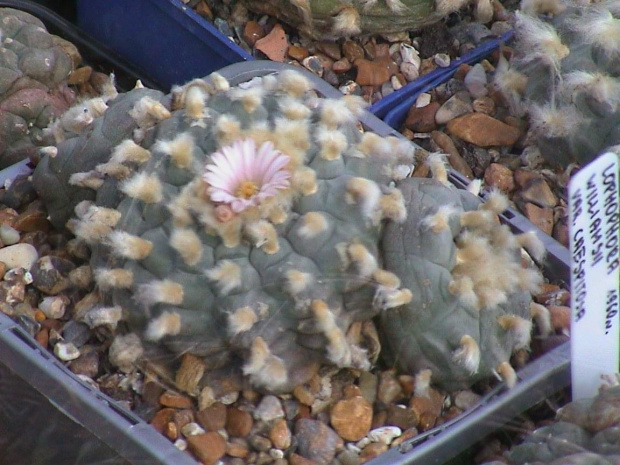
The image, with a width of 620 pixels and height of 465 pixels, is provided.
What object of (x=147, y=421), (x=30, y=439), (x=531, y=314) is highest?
(x=531, y=314)

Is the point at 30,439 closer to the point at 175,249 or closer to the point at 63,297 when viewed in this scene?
the point at 63,297

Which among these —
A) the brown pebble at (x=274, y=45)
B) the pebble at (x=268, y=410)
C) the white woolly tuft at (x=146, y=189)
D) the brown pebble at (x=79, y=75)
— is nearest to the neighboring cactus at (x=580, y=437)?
the pebble at (x=268, y=410)

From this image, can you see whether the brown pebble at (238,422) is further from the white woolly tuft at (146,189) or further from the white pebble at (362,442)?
the white woolly tuft at (146,189)

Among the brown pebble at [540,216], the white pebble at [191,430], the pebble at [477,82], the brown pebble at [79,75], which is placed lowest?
the brown pebble at [79,75]

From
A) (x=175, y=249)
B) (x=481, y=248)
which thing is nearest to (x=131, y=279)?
(x=175, y=249)

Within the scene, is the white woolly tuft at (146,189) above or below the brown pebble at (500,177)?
above

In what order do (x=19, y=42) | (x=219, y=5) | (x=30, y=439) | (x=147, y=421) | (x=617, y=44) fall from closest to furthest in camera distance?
(x=147, y=421) → (x=30, y=439) → (x=617, y=44) → (x=19, y=42) → (x=219, y=5)

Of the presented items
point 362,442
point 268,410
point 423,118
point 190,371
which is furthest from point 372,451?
point 423,118
